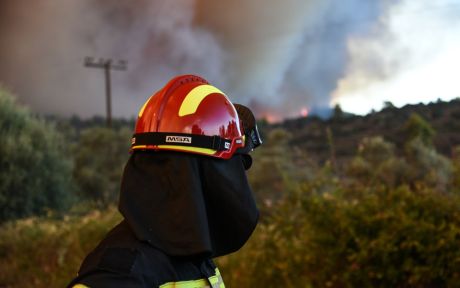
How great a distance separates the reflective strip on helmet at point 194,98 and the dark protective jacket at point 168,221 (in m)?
0.19

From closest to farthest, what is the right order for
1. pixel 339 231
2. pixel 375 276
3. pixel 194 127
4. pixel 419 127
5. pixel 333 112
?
pixel 194 127 < pixel 375 276 < pixel 339 231 < pixel 419 127 < pixel 333 112

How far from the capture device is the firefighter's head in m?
2.05

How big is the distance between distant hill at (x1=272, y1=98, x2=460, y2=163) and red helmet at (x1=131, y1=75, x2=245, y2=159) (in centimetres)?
566

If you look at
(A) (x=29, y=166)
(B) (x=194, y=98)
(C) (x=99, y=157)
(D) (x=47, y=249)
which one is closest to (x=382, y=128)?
(D) (x=47, y=249)

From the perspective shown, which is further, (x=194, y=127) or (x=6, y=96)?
(x=6, y=96)

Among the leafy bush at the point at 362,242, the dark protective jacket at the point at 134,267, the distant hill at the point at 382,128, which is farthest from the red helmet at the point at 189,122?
the distant hill at the point at 382,128

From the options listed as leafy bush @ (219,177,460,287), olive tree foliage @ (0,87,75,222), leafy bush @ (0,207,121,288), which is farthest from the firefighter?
olive tree foliage @ (0,87,75,222)

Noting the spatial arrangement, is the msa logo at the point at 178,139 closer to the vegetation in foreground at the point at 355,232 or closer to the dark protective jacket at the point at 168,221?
the dark protective jacket at the point at 168,221

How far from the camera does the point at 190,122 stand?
211 cm

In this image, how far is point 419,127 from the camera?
10141 millimetres

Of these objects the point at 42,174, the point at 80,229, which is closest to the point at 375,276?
the point at 80,229

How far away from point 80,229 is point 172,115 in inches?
338

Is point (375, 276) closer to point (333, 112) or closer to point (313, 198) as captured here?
point (313, 198)

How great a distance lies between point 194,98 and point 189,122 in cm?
12
